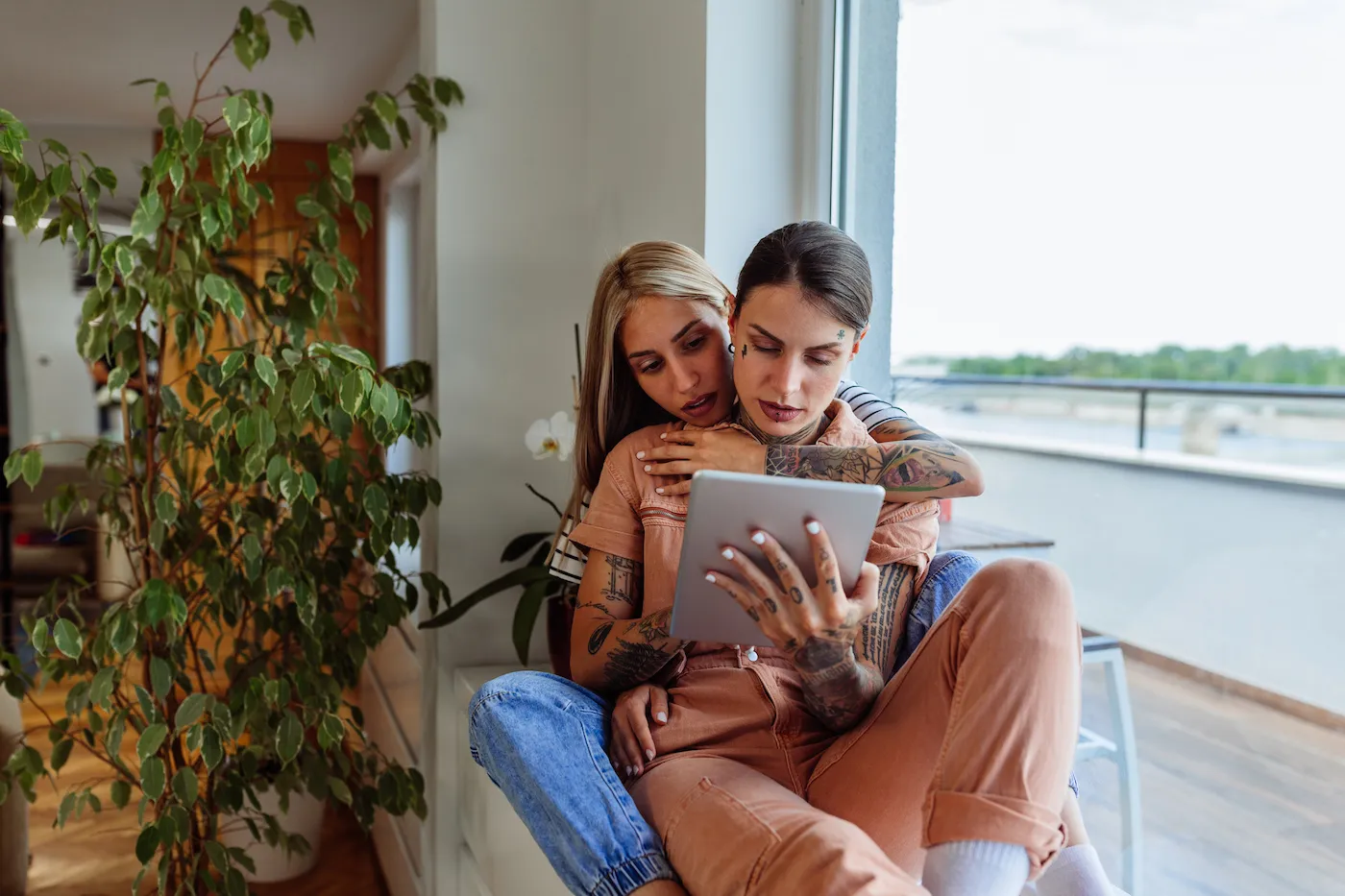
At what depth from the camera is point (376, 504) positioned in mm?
1988

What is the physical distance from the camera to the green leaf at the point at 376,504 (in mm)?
1979

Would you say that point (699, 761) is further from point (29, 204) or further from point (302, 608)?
point (29, 204)

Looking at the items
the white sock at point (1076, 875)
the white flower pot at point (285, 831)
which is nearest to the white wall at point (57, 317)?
the white flower pot at point (285, 831)

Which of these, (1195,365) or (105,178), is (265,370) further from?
(1195,365)

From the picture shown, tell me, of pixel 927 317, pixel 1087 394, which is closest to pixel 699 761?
pixel 1087 394

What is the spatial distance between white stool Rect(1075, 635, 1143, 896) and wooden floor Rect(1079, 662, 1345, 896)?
0.04 feet

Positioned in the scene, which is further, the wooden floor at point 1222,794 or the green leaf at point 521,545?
the green leaf at point 521,545

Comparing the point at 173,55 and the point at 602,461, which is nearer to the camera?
the point at 602,461

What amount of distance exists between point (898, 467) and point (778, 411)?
16 cm

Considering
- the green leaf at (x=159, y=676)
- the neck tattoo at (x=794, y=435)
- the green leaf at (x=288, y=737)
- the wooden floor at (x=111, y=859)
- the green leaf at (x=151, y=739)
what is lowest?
the wooden floor at (x=111, y=859)

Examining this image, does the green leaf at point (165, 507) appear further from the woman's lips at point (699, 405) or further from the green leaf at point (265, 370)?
the woman's lips at point (699, 405)

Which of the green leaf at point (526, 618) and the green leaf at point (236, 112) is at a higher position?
the green leaf at point (236, 112)

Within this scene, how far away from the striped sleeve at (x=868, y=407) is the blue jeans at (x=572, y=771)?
0.71 ft

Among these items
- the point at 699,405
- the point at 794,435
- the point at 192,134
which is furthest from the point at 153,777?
the point at 794,435
